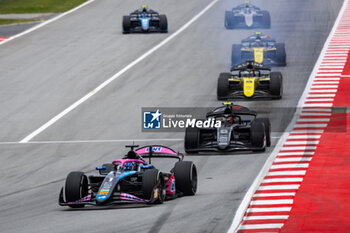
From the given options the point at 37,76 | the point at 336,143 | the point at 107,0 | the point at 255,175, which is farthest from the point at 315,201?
the point at 107,0

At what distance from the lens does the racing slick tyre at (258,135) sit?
23922 mm

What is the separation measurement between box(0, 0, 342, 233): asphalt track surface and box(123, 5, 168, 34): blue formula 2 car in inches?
22.0

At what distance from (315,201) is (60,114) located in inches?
644

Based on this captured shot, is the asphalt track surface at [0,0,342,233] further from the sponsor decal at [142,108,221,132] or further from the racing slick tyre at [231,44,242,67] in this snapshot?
the racing slick tyre at [231,44,242,67]

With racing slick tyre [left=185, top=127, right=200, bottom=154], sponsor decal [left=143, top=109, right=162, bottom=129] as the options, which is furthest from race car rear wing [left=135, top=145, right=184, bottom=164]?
sponsor decal [left=143, top=109, right=162, bottom=129]

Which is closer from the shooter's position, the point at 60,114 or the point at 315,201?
the point at 315,201

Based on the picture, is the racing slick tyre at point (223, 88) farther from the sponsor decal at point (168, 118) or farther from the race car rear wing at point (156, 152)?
the race car rear wing at point (156, 152)

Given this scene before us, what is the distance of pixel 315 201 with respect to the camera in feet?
58.2

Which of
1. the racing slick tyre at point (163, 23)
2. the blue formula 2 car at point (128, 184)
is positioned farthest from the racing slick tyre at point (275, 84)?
the racing slick tyre at point (163, 23)

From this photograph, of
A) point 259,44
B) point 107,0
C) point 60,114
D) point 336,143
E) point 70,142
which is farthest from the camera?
point 107,0

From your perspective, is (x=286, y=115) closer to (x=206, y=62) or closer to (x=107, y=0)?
(x=206, y=62)

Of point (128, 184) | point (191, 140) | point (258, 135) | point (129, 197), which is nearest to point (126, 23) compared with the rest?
point (191, 140)

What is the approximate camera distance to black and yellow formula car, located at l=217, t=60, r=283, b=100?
107 feet

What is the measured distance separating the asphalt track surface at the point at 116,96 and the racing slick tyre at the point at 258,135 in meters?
0.47
